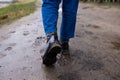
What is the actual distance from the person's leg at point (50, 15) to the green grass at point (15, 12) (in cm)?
324

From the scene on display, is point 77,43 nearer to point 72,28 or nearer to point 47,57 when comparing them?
point 72,28

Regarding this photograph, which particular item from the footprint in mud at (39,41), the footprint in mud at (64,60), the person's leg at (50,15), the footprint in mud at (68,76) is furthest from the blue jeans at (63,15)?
the footprint in mud at (39,41)

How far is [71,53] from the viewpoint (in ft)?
12.5

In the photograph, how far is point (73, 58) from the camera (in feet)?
11.9

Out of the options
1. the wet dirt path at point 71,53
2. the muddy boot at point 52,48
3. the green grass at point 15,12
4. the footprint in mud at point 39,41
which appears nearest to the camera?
the muddy boot at point 52,48

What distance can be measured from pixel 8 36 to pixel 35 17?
5.34 ft

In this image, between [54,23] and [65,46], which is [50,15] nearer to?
[54,23]

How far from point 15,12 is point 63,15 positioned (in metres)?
3.98

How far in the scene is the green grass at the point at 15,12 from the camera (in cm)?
650

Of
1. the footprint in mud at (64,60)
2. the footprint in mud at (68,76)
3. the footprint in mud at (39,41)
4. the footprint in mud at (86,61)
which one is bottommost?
the footprint in mud at (39,41)

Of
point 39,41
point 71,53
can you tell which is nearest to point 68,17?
point 71,53

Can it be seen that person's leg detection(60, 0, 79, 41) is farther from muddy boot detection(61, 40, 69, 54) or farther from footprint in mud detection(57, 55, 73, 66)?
footprint in mud detection(57, 55, 73, 66)

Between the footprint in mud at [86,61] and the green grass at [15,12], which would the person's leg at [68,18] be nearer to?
the footprint in mud at [86,61]

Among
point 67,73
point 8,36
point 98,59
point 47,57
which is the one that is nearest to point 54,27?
point 47,57
